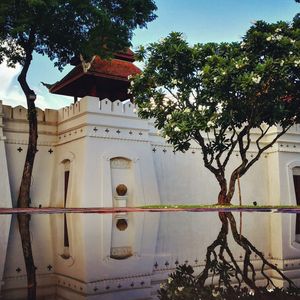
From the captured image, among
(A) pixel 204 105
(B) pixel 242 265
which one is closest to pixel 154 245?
(B) pixel 242 265

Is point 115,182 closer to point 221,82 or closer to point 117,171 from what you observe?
point 117,171

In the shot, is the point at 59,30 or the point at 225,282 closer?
the point at 225,282

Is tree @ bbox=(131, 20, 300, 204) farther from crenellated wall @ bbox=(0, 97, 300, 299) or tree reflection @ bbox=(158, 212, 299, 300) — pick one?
tree reflection @ bbox=(158, 212, 299, 300)

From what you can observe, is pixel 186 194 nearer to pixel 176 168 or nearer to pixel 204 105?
pixel 176 168

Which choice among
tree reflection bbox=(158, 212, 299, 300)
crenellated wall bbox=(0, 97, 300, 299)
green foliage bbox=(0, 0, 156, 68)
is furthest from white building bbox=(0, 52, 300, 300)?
green foliage bbox=(0, 0, 156, 68)

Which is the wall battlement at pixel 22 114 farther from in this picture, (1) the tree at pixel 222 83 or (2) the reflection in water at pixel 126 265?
(2) the reflection in water at pixel 126 265

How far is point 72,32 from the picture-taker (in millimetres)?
14250

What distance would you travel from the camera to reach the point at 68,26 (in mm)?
14023

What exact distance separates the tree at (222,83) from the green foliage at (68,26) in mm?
1437

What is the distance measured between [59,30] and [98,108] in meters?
3.01

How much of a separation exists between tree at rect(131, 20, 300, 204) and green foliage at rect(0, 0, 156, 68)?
144 centimetres

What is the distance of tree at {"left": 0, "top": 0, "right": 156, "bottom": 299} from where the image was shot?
12.8 metres

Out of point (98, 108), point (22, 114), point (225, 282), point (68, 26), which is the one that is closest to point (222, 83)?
point (98, 108)

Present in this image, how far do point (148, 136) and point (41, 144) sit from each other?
4.16 metres
